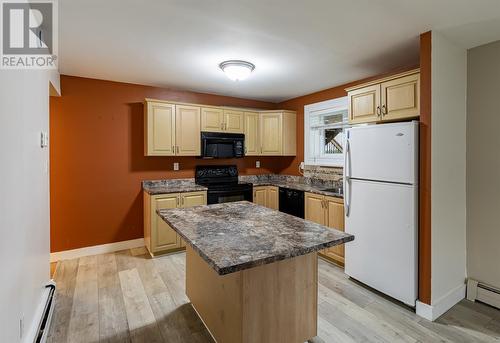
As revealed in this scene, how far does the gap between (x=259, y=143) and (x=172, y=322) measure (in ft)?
10.3

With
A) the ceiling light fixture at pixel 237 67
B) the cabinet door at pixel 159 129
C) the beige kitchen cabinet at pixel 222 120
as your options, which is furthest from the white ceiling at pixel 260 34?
the beige kitchen cabinet at pixel 222 120

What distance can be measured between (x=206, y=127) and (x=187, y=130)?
31 centimetres

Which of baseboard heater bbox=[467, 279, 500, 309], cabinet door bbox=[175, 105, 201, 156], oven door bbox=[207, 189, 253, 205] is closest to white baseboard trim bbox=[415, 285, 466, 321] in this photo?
baseboard heater bbox=[467, 279, 500, 309]

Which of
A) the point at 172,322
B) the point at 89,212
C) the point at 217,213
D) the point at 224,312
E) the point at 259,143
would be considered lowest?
the point at 172,322

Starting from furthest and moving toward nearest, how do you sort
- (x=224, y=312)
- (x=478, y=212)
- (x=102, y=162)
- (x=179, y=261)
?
(x=102, y=162)
(x=179, y=261)
(x=478, y=212)
(x=224, y=312)

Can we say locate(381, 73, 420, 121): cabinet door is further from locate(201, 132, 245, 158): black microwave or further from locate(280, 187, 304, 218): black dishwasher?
locate(201, 132, 245, 158): black microwave

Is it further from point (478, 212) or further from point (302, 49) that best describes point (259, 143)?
point (478, 212)

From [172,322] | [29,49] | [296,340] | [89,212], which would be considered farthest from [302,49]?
[89,212]

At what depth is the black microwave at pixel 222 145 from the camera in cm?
410

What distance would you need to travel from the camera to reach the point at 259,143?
4691 mm

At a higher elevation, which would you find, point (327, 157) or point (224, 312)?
point (327, 157)

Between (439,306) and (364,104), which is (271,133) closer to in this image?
(364,104)

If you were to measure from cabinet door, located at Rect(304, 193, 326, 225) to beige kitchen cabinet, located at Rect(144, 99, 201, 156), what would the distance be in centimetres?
179

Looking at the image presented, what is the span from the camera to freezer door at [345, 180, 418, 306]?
92.1 inches
